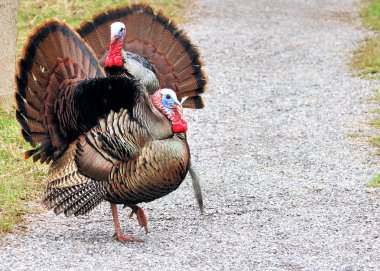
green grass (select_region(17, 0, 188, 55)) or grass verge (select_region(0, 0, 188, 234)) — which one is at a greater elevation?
grass verge (select_region(0, 0, 188, 234))

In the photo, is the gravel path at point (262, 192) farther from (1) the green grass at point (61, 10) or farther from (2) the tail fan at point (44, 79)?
(1) the green grass at point (61, 10)

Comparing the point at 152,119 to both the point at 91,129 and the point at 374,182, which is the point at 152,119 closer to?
the point at 91,129

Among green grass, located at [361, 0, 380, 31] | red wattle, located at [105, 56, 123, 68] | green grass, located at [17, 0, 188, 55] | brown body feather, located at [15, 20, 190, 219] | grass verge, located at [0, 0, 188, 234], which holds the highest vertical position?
brown body feather, located at [15, 20, 190, 219]

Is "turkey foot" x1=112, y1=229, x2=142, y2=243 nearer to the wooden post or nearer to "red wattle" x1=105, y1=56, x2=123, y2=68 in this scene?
"red wattle" x1=105, y1=56, x2=123, y2=68

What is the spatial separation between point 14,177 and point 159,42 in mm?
1628

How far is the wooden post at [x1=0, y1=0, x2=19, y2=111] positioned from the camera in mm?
8523

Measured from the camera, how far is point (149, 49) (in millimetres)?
7270

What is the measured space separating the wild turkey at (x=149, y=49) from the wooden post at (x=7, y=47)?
5.24 feet

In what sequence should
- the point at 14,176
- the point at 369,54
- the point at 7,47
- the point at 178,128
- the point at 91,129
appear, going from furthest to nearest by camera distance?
1. the point at 369,54
2. the point at 7,47
3. the point at 14,176
4. the point at 91,129
5. the point at 178,128

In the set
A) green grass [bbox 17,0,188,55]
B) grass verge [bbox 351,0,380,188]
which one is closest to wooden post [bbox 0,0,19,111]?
grass verge [bbox 351,0,380,188]

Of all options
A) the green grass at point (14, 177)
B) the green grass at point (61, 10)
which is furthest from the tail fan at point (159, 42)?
the green grass at point (61, 10)

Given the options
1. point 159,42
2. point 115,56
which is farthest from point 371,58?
point 115,56

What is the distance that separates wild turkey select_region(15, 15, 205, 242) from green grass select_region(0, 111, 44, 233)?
1.67ft

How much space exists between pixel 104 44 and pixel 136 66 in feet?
1.48
